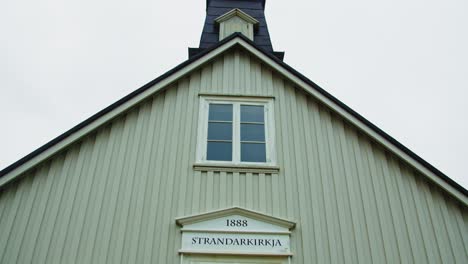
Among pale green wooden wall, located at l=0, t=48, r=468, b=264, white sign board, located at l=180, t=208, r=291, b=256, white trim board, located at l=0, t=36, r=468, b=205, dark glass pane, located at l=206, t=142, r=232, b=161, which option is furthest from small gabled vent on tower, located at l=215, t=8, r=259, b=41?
white sign board, located at l=180, t=208, r=291, b=256

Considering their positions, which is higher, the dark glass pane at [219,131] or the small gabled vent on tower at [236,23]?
the small gabled vent on tower at [236,23]

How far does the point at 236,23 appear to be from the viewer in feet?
41.5

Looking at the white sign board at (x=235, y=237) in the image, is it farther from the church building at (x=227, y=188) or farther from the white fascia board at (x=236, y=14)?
the white fascia board at (x=236, y=14)

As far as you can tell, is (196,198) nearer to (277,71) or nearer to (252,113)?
(252,113)

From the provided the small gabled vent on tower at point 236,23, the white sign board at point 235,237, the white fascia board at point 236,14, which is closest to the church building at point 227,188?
the white sign board at point 235,237

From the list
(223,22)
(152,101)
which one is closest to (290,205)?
(152,101)

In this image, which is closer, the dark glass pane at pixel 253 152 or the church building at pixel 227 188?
the church building at pixel 227 188

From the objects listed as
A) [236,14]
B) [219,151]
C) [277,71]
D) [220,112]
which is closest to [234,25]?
[236,14]

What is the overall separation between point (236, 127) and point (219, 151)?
2.27ft

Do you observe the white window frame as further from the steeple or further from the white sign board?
the steeple

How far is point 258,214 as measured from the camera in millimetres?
A: 7469

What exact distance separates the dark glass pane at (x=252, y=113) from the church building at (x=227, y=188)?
0.03m

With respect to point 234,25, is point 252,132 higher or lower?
lower

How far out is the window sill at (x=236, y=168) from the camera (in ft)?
26.2
